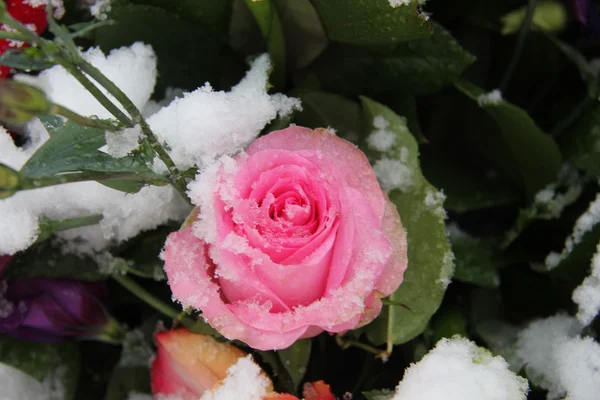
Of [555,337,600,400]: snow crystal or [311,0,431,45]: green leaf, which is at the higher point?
[311,0,431,45]: green leaf

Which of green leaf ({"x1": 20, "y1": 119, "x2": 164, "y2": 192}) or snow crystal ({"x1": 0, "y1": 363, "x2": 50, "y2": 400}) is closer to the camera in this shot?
green leaf ({"x1": 20, "y1": 119, "x2": 164, "y2": 192})

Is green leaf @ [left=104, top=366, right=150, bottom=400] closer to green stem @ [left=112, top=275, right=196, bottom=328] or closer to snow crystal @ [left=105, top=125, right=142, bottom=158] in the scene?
green stem @ [left=112, top=275, right=196, bottom=328]

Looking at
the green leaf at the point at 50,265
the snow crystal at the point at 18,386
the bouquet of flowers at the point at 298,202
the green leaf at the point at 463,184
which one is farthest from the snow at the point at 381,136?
the snow crystal at the point at 18,386

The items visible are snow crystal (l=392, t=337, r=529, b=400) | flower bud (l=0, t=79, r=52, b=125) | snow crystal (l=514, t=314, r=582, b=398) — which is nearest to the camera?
flower bud (l=0, t=79, r=52, b=125)

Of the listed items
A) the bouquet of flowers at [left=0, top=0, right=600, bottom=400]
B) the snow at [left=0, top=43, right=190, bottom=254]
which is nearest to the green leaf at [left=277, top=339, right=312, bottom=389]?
the bouquet of flowers at [left=0, top=0, right=600, bottom=400]

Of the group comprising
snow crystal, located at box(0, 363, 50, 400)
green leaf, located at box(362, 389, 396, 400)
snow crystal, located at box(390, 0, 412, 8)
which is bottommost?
snow crystal, located at box(0, 363, 50, 400)

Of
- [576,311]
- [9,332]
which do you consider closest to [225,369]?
[9,332]

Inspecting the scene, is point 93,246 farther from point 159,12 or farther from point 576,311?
point 576,311
